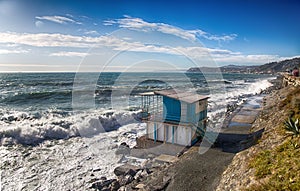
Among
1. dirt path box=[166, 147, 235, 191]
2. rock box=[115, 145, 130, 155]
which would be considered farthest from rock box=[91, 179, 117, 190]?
rock box=[115, 145, 130, 155]

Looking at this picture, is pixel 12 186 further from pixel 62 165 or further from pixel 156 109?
pixel 156 109

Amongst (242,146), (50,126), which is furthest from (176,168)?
(50,126)

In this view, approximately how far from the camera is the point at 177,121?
15836 millimetres

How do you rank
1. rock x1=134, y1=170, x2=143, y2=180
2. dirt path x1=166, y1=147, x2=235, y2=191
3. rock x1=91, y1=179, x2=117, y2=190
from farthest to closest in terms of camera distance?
1. rock x1=134, y1=170, x2=143, y2=180
2. rock x1=91, y1=179, x2=117, y2=190
3. dirt path x1=166, y1=147, x2=235, y2=191

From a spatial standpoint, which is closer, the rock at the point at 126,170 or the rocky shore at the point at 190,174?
the rocky shore at the point at 190,174

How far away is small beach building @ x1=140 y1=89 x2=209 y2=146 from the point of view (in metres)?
15.6

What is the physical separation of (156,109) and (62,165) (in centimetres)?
780

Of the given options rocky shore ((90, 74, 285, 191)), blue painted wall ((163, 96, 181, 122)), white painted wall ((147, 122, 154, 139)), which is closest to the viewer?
rocky shore ((90, 74, 285, 191))

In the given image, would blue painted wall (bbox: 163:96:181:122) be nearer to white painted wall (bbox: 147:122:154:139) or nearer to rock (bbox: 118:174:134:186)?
white painted wall (bbox: 147:122:154:139)

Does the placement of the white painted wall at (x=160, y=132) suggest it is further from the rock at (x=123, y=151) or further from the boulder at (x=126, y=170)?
the boulder at (x=126, y=170)

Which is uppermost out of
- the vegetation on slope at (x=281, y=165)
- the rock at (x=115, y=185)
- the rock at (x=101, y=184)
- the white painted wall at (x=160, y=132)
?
the vegetation on slope at (x=281, y=165)

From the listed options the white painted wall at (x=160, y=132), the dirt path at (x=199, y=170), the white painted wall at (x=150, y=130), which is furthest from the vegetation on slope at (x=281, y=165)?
the white painted wall at (x=150, y=130)

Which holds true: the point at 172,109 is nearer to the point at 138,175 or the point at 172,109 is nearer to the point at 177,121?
the point at 177,121

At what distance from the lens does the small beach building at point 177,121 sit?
615 inches
